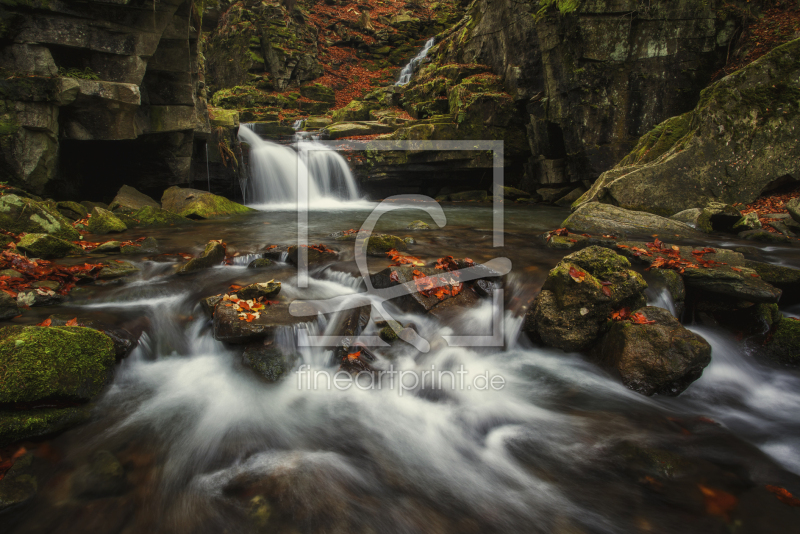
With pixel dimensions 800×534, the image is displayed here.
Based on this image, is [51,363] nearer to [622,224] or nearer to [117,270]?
[117,270]

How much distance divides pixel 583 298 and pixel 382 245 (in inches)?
139

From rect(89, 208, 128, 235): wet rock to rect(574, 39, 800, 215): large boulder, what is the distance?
11611 mm

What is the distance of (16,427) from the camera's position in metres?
2.61

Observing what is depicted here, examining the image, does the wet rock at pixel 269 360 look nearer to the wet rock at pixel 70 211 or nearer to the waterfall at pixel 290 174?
the wet rock at pixel 70 211

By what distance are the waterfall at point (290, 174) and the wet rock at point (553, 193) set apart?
25.0 feet

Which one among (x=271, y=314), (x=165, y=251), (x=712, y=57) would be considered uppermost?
(x=712, y=57)

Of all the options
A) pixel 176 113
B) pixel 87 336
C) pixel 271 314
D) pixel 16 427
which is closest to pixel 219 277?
pixel 271 314

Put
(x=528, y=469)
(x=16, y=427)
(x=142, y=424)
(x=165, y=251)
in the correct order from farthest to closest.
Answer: (x=165, y=251)
(x=142, y=424)
(x=528, y=469)
(x=16, y=427)

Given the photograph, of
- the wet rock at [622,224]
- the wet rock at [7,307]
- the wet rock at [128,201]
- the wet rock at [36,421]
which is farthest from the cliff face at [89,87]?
the wet rock at [622,224]

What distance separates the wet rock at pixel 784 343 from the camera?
159 inches

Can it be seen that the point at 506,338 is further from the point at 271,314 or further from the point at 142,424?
the point at 142,424

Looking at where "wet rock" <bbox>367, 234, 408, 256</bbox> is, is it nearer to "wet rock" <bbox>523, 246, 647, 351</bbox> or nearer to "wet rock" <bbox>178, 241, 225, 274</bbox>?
"wet rock" <bbox>178, 241, 225, 274</bbox>

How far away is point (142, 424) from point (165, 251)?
4.49 m

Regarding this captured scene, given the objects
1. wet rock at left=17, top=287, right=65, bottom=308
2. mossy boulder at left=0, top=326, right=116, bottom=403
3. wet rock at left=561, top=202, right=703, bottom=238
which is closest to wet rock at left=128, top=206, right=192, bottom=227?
wet rock at left=17, top=287, right=65, bottom=308
